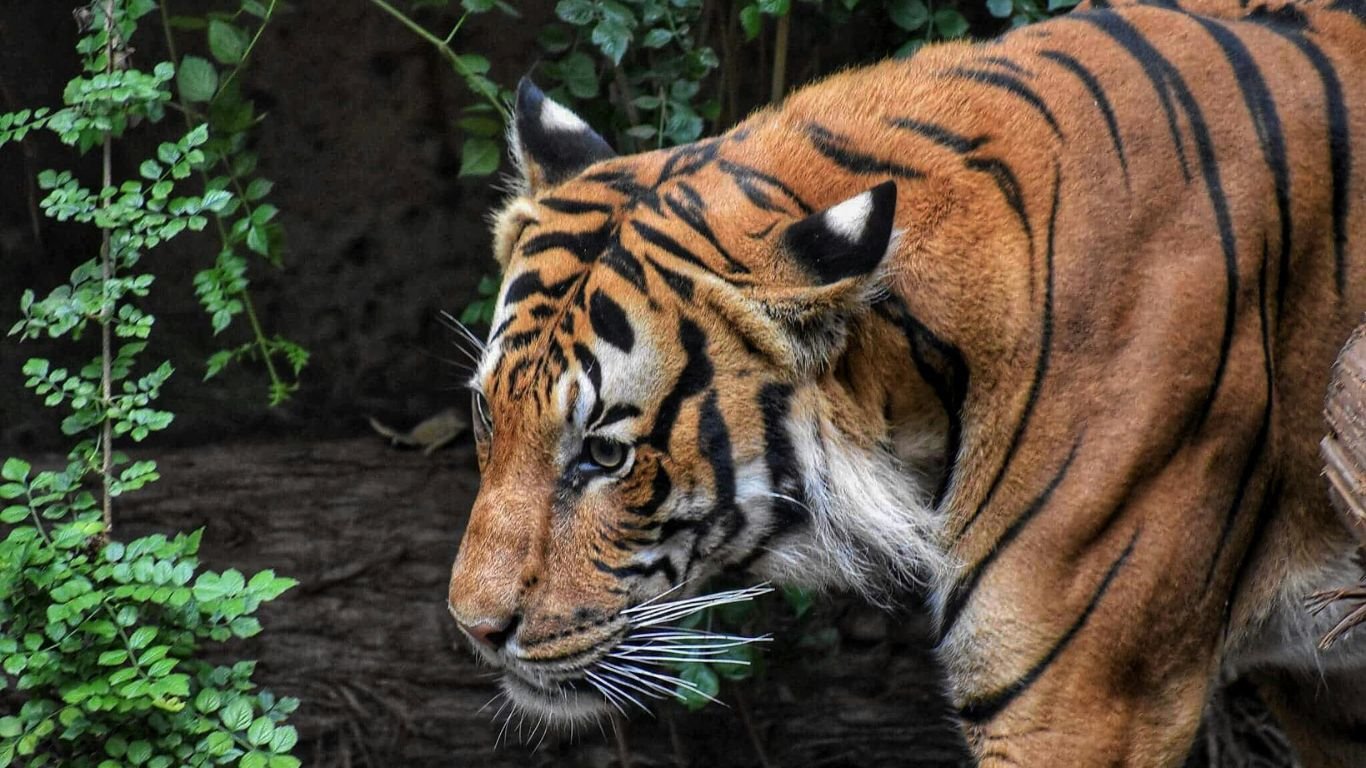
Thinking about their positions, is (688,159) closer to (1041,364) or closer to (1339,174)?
(1041,364)

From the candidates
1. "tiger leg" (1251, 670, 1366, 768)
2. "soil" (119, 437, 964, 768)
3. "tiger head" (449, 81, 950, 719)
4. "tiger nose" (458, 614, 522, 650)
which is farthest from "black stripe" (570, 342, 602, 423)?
"soil" (119, 437, 964, 768)

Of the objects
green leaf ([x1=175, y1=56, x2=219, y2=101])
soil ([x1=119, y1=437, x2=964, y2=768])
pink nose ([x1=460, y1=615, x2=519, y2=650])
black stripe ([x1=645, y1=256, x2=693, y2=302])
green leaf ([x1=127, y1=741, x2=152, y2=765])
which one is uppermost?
black stripe ([x1=645, y1=256, x2=693, y2=302])

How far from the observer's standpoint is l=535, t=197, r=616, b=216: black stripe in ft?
8.86

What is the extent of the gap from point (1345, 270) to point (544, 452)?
58.5 inches

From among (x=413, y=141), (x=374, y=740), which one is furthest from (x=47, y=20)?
(x=374, y=740)

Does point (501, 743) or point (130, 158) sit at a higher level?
point (130, 158)

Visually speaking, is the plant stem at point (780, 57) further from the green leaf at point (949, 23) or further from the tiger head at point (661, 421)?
the tiger head at point (661, 421)

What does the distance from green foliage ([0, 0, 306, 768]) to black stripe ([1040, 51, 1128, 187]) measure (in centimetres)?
165

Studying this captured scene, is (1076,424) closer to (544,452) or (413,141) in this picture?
(544,452)

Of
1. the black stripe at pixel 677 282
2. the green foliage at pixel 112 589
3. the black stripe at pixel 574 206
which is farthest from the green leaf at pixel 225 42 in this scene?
the black stripe at pixel 677 282

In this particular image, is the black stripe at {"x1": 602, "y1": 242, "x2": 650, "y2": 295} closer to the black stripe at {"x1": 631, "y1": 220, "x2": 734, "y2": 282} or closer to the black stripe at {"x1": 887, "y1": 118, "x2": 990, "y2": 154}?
the black stripe at {"x1": 631, "y1": 220, "x2": 734, "y2": 282}

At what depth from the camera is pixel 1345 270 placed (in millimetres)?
2617

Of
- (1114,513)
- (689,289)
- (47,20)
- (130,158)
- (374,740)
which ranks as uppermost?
(689,289)

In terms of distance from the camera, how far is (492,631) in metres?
2.54
